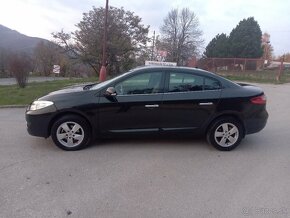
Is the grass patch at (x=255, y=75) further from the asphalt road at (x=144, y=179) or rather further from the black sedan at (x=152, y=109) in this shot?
the black sedan at (x=152, y=109)

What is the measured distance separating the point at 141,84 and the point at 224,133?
5.63ft

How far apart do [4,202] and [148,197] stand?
65.3 inches

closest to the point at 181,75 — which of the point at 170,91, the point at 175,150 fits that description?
the point at 170,91

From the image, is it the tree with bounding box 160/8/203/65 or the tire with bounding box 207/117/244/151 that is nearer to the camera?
the tire with bounding box 207/117/244/151

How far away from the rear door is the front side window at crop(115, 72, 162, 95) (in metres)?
0.19

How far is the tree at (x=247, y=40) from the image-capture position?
5219cm

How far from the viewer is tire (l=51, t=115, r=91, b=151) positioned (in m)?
5.61

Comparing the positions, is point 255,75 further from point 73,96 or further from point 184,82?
point 73,96

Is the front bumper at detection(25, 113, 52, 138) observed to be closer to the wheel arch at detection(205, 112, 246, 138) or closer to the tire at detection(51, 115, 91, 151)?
the tire at detection(51, 115, 91, 151)

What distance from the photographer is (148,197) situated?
13.0 feet

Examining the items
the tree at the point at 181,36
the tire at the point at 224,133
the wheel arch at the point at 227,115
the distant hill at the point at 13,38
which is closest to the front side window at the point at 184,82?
the wheel arch at the point at 227,115

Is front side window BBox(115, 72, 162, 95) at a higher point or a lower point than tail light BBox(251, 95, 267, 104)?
higher

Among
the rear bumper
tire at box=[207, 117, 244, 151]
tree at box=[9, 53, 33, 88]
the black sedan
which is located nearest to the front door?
the black sedan

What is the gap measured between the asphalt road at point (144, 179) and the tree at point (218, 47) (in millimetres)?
50194
